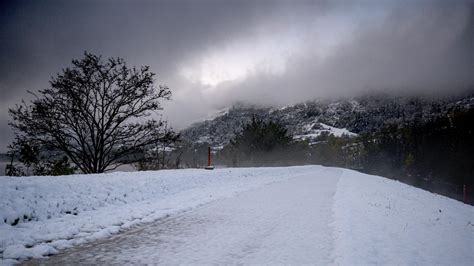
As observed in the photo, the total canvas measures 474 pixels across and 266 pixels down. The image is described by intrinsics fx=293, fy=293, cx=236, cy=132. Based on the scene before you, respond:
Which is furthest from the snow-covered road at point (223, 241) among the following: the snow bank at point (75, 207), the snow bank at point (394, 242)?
the snow bank at point (75, 207)

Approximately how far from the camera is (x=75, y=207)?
7402mm

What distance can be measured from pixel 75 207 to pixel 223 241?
13.9ft

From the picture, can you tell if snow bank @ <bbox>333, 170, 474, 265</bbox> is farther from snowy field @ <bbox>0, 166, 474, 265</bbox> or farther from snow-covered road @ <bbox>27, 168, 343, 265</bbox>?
snow-covered road @ <bbox>27, 168, 343, 265</bbox>

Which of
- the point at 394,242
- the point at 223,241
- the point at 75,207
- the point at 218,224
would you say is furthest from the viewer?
the point at 75,207

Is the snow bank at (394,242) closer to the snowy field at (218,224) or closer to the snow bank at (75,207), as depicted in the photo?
the snowy field at (218,224)

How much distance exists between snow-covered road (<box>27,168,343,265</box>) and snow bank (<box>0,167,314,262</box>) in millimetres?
550

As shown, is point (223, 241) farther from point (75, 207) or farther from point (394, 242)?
point (75, 207)

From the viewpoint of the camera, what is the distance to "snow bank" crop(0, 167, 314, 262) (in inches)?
205

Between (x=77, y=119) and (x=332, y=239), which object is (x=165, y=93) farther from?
(x=332, y=239)

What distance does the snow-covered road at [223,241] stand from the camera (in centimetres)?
457

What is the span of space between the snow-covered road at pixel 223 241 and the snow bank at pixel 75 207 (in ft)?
1.80

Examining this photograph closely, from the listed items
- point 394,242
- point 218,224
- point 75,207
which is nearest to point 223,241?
point 218,224

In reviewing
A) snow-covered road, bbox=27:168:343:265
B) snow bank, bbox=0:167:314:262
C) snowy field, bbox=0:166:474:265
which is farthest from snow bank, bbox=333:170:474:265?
snow bank, bbox=0:167:314:262

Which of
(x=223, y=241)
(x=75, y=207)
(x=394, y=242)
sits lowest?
(x=394, y=242)
